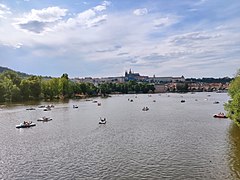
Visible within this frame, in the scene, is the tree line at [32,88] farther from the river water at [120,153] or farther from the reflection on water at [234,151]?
the reflection on water at [234,151]

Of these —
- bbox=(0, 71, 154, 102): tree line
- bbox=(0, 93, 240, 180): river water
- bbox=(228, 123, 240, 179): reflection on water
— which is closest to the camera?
bbox=(0, 93, 240, 180): river water

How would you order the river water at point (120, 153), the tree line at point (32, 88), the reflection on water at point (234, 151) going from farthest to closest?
1. the tree line at point (32, 88)
2. the reflection on water at point (234, 151)
3. the river water at point (120, 153)

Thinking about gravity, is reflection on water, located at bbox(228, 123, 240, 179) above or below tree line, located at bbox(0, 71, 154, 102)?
below

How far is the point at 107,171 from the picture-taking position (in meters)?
24.6

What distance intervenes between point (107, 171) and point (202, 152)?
11149 millimetres

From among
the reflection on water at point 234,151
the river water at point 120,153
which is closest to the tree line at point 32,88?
the river water at point 120,153

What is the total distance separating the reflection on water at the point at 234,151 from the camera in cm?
2489

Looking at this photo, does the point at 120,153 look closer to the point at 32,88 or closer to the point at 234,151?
the point at 234,151

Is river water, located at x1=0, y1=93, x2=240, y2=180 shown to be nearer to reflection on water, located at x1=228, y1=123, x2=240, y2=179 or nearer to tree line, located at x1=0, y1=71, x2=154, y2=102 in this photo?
reflection on water, located at x1=228, y1=123, x2=240, y2=179

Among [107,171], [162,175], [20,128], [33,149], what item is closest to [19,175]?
[107,171]

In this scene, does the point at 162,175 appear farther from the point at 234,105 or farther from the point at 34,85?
the point at 34,85

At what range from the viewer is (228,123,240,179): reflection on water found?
24891 mm

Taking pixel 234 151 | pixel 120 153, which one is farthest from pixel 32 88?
pixel 234 151

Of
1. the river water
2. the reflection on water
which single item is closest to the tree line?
the river water
